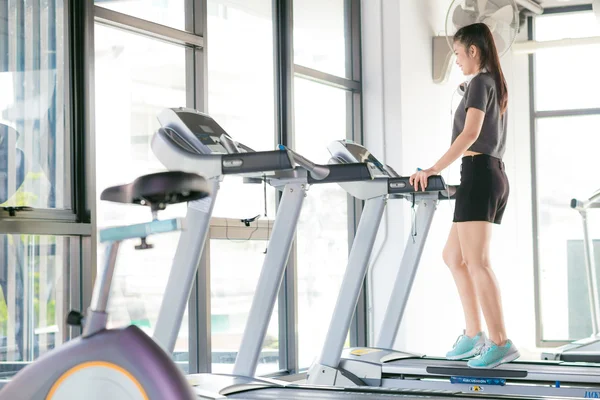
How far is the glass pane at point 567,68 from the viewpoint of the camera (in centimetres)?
700

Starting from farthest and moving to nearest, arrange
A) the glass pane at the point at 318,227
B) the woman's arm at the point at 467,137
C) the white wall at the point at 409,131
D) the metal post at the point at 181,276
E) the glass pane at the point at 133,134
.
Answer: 1. the white wall at the point at 409,131
2. the glass pane at the point at 318,227
3. the glass pane at the point at 133,134
4. the woman's arm at the point at 467,137
5. the metal post at the point at 181,276

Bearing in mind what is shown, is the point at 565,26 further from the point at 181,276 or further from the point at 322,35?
the point at 181,276

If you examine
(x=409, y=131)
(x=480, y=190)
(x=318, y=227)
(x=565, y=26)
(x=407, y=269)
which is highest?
(x=565, y=26)

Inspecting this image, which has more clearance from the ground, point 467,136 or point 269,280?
point 467,136

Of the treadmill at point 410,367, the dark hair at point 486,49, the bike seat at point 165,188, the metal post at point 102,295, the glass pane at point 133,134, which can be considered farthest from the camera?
the glass pane at point 133,134

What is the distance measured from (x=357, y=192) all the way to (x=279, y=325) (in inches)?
51.9

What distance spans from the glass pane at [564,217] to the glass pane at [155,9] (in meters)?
3.90

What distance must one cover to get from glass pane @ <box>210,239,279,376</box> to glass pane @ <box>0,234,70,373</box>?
3.36 ft

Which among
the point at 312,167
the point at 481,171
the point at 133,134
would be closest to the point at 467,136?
the point at 481,171

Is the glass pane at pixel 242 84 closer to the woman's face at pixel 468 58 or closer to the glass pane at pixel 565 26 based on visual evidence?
the woman's face at pixel 468 58

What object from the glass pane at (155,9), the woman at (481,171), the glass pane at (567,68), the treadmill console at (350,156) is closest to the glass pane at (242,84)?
the glass pane at (155,9)

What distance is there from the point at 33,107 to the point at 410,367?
1.88 meters

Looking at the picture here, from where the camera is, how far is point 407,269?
4055 millimetres

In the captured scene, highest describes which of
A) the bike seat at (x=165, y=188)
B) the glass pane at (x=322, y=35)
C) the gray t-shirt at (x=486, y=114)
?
the glass pane at (x=322, y=35)
